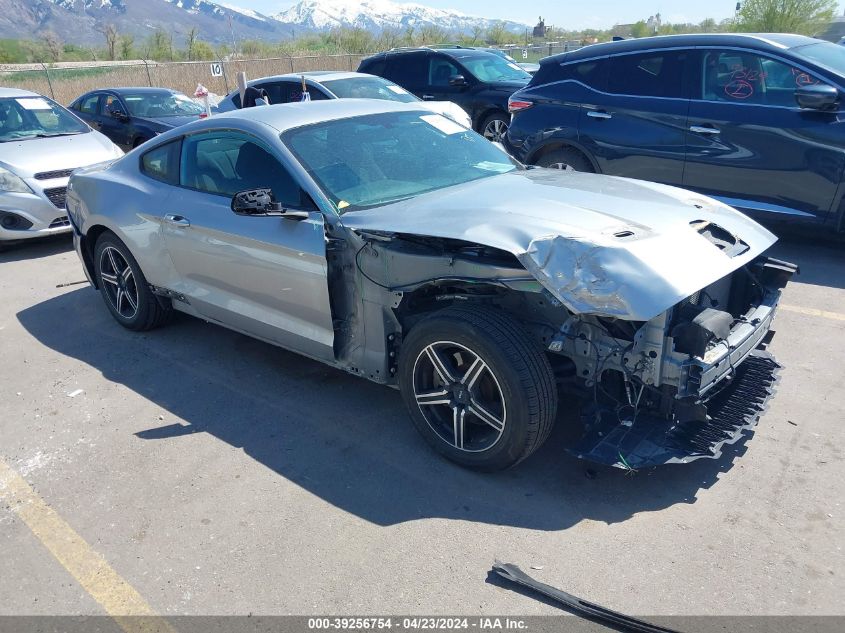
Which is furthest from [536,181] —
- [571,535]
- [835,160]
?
[835,160]

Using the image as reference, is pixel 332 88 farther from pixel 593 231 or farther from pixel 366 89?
pixel 593 231

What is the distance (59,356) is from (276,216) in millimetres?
2545

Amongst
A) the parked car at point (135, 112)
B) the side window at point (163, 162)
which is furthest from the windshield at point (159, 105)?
the side window at point (163, 162)

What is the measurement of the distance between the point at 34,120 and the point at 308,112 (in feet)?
21.0

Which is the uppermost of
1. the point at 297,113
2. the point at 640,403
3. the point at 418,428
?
the point at 297,113

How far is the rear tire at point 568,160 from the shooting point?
24.5ft

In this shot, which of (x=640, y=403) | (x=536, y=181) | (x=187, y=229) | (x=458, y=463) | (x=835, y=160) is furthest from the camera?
(x=835, y=160)

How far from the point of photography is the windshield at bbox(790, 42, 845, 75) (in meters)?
6.23

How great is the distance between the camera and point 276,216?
154 inches

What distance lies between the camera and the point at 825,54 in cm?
646

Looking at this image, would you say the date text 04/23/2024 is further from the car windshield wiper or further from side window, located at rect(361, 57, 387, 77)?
side window, located at rect(361, 57, 387, 77)

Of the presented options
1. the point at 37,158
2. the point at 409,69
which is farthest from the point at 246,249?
the point at 409,69

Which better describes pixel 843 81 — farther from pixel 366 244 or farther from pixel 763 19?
pixel 763 19

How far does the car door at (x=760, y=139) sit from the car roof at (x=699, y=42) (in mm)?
97
